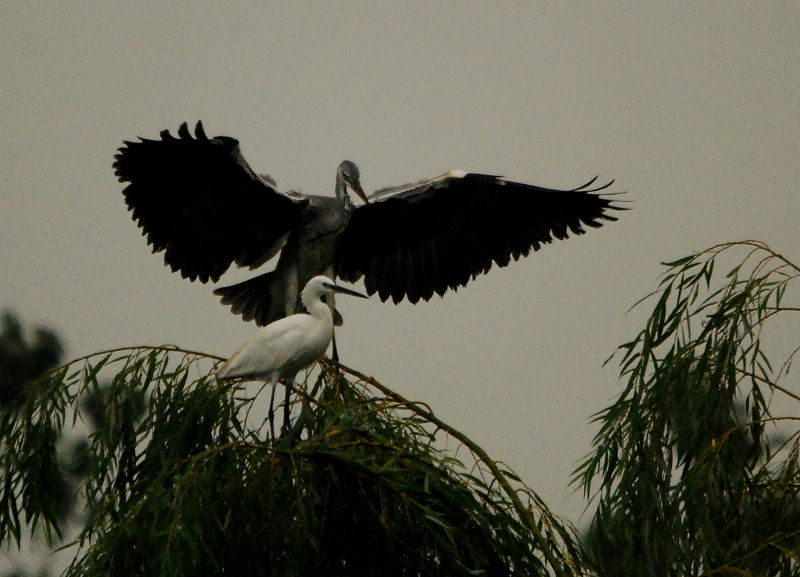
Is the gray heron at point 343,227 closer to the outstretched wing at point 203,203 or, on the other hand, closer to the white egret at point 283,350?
the outstretched wing at point 203,203

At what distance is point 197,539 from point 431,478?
655mm

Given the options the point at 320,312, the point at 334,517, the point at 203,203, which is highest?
the point at 203,203

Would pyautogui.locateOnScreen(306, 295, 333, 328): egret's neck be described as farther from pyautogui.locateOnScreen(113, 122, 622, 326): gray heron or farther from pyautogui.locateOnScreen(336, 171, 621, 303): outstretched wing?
pyautogui.locateOnScreen(336, 171, 621, 303): outstretched wing

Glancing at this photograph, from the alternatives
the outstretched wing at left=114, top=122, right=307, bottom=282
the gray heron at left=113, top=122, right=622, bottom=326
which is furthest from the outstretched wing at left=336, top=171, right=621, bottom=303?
the outstretched wing at left=114, top=122, right=307, bottom=282

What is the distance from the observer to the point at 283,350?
461 cm

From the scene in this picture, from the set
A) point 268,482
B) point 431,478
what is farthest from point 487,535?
point 268,482

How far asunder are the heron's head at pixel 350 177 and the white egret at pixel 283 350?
5.61ft

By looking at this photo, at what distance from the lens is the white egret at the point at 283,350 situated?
451cm

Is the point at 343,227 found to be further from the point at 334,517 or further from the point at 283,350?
the point at 334,517

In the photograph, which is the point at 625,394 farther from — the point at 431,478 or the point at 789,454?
the point at 431,478

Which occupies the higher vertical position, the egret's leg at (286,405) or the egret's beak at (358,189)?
the egret's beak at (358,189)

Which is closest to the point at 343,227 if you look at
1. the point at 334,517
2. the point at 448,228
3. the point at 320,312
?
the point at 448,228

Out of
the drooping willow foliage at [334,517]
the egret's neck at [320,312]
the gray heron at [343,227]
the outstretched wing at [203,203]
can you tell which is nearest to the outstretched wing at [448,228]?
the gray heron at [343,227]

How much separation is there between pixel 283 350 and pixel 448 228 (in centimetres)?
220
